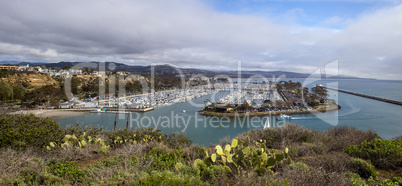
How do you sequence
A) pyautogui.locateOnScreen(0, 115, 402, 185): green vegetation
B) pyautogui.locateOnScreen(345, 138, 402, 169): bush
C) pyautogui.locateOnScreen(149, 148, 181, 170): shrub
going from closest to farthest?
pyautogui.locateOnScreen(0, 115, 402, 185): green vegetation, pyautogui.locateOnScreen(149, 148, 181, 170): shrub, pyautogui.locateOnScreen(345, 138, 402, 169): bush

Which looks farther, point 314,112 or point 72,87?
point 72,87

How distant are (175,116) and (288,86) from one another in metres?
40.8

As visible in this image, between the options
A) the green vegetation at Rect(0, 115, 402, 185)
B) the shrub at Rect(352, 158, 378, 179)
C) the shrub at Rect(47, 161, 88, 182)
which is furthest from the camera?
the shrub at Rect(352, 158, 378, 179)

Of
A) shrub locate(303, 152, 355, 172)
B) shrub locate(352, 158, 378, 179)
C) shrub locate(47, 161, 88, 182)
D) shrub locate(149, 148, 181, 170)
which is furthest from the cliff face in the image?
shrub locate(352, 158, 378, 179)

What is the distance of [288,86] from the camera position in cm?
5322

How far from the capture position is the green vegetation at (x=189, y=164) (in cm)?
229

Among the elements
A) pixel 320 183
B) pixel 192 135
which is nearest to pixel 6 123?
pixel 320 183

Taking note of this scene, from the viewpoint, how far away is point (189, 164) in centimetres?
311

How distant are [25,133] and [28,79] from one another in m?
42.0

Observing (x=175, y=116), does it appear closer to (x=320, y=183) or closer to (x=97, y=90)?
(x=320, y=183)

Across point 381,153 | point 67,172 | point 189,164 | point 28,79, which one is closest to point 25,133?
point 67,172

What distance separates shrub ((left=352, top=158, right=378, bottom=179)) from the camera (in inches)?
114

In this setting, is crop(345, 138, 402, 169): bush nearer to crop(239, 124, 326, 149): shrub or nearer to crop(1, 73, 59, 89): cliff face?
crop(239, 124, 326, 149): shrub

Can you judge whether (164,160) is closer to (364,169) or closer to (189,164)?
(189,164)
